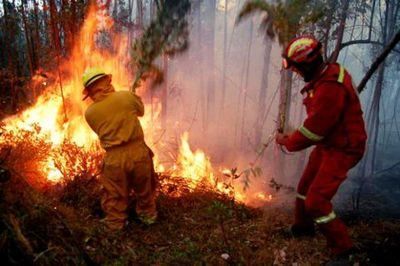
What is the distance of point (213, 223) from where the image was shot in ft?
16.6

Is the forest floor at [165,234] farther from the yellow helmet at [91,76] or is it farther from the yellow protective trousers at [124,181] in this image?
the yellow helmet at [91,76]

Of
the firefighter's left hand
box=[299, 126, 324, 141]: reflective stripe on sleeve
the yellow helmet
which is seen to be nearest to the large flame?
the yellow helmet

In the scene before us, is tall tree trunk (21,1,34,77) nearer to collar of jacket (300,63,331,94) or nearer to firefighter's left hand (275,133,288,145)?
firefighter's left hand (275,133,288,145)

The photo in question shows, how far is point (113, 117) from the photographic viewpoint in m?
4.66

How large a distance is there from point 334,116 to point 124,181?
9.23 ft

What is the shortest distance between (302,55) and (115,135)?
2.54 metres

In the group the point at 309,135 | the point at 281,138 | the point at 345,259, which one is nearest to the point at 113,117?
the point at 281,138

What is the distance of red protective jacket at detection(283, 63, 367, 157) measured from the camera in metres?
3.42

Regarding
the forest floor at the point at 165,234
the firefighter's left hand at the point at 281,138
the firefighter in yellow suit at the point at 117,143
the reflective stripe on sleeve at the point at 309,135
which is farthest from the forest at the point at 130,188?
the reflective stripe on sleeve at the point at 309,135

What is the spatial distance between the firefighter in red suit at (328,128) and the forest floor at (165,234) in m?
0.57

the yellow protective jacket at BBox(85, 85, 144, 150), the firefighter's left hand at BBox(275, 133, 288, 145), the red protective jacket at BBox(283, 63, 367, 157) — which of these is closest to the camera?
the red protective jacket at BBox(283, 63, 367, 157)

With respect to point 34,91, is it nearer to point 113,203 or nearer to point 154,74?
point 154,74

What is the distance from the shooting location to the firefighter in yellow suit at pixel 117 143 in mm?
4680

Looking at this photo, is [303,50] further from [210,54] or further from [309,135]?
[210,54]
